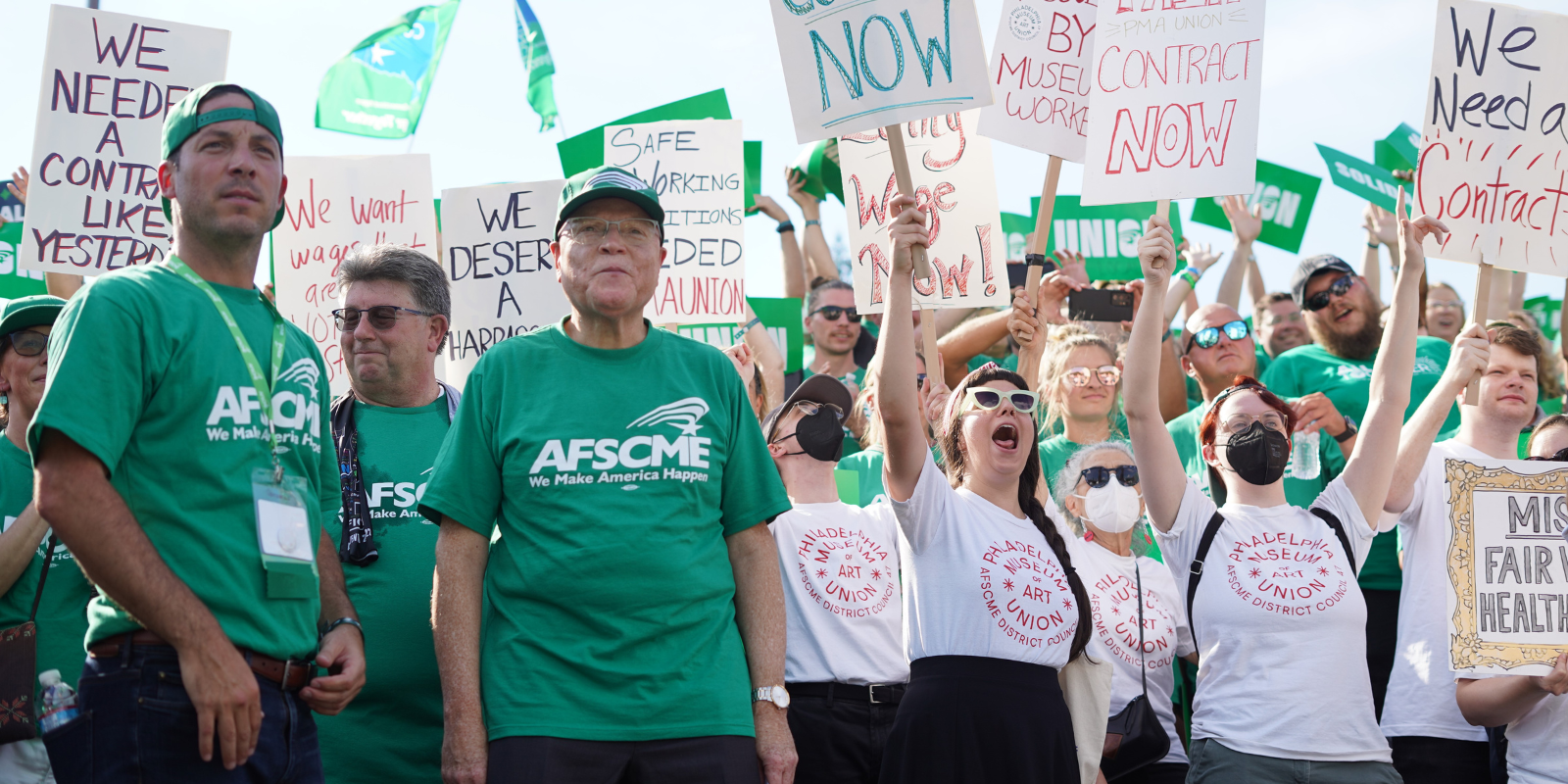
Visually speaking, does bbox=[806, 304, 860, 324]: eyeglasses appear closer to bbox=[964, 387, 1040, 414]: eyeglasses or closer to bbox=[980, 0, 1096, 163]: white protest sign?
bbox=[980, 0, 1096, 163]: white protest sign

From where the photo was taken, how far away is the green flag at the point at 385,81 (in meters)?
8.84

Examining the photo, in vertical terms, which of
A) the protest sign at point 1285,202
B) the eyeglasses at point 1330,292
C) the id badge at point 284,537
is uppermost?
the protest sign at point 1285,202

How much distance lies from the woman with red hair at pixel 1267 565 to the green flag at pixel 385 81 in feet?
20.7

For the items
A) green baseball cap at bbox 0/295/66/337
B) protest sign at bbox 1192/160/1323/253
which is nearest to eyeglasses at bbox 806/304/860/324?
protest sign at bbox 1192/160/1323/253

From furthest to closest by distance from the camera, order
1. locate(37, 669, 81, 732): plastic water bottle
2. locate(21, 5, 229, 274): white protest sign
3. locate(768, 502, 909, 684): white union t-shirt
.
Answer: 1. locate(21, 5, 229, 274): white protest sign
2. locate(768, 502, 909, 684): white union t-shirt
3. locate(37, 669, 81, 732): plastic water bottle

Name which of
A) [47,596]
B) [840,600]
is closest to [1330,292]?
[840,600]

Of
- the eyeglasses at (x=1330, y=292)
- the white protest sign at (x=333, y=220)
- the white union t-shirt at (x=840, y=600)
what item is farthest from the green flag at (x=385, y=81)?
the eyeglasses at (x=1330, y=292)

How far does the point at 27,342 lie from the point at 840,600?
260 cm

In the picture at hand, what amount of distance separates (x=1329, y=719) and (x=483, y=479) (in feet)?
8.72

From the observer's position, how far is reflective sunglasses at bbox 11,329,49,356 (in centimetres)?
377

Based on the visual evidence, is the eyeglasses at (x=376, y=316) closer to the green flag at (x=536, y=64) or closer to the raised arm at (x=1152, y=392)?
the raised arm at (x=1152, y=392)

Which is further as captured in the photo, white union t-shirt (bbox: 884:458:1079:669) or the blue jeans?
white union t-shirt (bbox: 884:458:1079:669)

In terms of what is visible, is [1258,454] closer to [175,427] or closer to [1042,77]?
[1042,77]

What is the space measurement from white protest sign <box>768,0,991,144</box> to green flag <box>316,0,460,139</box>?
533 cm
